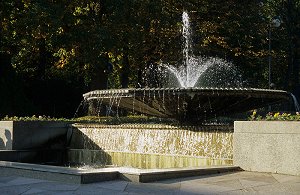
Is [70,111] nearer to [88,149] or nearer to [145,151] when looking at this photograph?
[88,149]

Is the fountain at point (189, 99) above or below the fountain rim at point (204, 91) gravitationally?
below

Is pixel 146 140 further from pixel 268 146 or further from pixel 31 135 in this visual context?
pixel 268 146

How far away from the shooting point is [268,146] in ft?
36.2

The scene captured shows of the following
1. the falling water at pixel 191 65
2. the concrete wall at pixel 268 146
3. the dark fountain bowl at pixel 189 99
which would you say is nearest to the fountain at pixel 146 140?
the dark fountain bowl at pixel 189 99

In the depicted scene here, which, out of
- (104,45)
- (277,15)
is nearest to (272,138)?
(104,45)

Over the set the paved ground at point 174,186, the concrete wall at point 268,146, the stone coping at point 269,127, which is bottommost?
the paved ground at point 174,186

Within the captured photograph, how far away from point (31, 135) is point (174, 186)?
849 cm

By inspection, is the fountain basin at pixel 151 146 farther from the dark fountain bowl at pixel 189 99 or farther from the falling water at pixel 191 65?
the falling water at pixel 191 65

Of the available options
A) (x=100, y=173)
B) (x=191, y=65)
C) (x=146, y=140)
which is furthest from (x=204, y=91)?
(x=191, y=65)

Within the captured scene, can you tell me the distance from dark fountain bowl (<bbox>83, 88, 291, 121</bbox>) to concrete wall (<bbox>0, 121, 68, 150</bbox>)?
12.1 ft

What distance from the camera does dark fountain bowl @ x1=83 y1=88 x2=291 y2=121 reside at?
458 inches

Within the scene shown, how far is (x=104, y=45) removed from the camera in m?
26.9

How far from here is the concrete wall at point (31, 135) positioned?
1563 centimetres

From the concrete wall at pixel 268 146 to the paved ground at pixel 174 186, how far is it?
70cm
